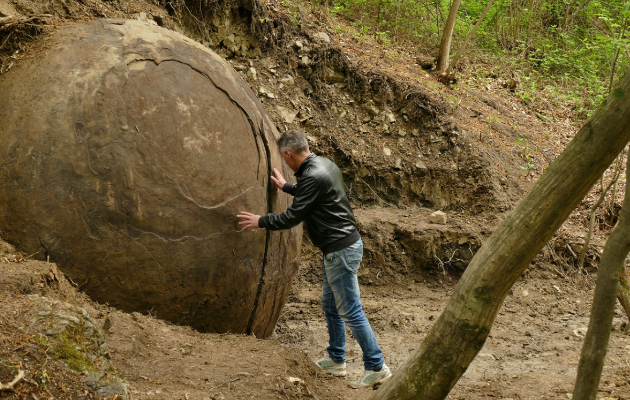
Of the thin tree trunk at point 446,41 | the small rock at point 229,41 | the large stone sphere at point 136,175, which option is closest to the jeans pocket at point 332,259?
the large stone sphere at point 136,175

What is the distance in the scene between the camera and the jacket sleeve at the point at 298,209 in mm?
3654

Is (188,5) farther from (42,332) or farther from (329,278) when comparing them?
(42,332)

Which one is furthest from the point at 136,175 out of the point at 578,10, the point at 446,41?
the point at 578,10

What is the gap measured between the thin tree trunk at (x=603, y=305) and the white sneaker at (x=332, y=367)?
8.57 feet

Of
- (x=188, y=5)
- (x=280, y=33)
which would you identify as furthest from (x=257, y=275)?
(x=280, y=33)

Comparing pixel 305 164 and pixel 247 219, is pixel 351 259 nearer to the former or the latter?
pixel 305 164

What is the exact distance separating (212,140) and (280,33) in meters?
4.46

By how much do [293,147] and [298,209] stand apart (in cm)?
52

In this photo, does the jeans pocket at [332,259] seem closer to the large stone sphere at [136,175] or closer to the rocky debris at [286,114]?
the large stone sphere at [136,175]

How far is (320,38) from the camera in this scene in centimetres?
802

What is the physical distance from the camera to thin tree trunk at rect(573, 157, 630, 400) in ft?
6.36

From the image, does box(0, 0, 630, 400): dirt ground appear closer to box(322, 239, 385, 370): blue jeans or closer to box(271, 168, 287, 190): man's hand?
box(322, 239, 385, 370): blue jeans

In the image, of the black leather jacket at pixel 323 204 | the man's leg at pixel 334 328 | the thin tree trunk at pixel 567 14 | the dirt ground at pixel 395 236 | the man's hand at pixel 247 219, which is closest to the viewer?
the dirt ground at pixel 395 236

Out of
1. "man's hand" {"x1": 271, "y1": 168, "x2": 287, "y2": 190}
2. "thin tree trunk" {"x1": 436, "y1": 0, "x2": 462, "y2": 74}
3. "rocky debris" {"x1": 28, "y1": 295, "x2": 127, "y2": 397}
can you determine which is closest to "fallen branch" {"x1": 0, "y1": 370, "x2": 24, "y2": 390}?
"rocky debris" {"x1": 28, "y1": 295, "x2": 127, "y2": 397}
